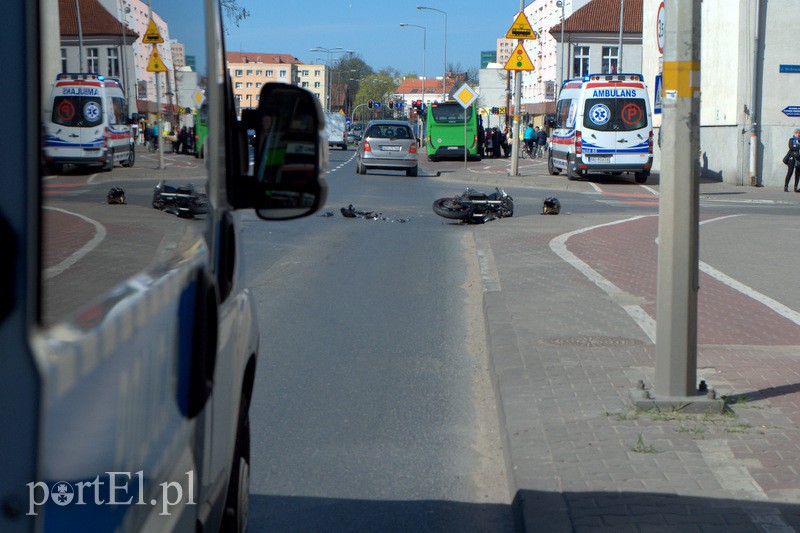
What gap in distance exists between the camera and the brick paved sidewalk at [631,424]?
4.22 metres

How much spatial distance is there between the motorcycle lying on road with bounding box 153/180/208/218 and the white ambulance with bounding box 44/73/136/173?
0.36ft

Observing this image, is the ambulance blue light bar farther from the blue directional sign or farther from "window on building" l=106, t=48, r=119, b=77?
"window on building" l=106, t=48, r=119, b=77

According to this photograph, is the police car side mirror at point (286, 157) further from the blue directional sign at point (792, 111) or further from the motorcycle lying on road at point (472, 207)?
the blue directional sign at point (792, 111)

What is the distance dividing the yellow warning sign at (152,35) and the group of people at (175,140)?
0.62ft

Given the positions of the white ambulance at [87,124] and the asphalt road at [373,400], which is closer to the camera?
the white ambulance at [87,124]

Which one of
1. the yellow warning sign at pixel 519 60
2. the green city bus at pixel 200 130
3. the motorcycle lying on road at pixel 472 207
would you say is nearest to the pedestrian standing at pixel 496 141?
the yellow warning sign at pixel 519 60

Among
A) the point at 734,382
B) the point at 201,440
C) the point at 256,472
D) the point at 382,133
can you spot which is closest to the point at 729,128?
the point at 382,133

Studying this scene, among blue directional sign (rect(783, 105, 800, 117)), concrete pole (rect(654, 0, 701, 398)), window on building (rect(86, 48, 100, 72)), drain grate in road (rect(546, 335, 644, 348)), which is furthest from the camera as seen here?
blue directional sign (rect(783, 105, 800, 117))

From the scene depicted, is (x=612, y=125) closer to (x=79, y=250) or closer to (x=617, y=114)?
(x=617, y=114)

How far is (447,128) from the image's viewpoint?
4941 centimetres

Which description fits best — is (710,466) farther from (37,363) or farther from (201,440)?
(37,363)

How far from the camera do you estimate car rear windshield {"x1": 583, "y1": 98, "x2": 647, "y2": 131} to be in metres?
32.0

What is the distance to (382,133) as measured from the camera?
119 feet

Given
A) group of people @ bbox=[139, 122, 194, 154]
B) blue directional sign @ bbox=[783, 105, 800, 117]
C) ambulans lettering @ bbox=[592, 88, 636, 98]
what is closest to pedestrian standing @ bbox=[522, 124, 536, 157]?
ambulans lettering @ bbox=[592, 88, 636, 98]
